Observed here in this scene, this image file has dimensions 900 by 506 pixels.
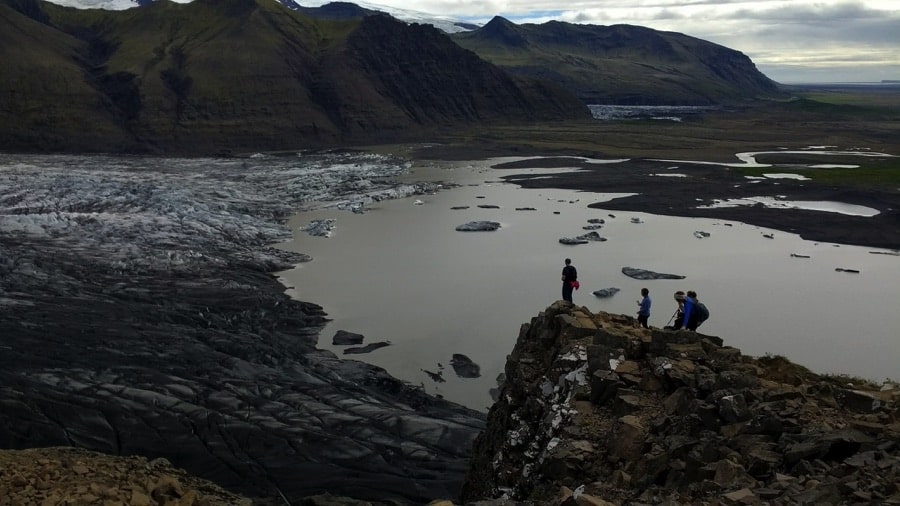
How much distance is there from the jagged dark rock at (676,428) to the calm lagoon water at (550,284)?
751 centimetres

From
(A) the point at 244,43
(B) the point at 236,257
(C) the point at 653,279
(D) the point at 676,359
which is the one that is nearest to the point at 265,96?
(A) the point at 244,43

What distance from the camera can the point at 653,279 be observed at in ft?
105

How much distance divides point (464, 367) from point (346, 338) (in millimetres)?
4600

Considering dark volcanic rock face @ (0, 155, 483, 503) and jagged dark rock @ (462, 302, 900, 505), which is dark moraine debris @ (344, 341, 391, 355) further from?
jagged dark rock @ (462, 302, 900, 505)

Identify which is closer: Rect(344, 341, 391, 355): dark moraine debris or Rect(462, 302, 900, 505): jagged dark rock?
Rect(462, 302, 900, 505): jagged dark rock

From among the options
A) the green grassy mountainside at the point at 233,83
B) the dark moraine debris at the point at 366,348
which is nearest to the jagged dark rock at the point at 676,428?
the dark moraine debris at the point at 366,348

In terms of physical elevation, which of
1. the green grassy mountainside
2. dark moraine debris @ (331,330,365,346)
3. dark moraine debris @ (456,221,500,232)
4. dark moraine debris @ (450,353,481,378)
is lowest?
dark moraine debris @ (450,353,481,378)

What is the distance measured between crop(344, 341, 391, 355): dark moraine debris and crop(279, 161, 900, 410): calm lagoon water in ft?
0.89

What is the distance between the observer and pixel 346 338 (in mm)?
24359

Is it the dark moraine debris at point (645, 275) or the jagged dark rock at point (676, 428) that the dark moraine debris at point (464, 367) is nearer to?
the jagged dark rock at point (676, 428)

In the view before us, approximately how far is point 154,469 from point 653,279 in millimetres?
24046

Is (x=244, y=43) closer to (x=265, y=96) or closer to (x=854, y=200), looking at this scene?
(x=265, y=96)

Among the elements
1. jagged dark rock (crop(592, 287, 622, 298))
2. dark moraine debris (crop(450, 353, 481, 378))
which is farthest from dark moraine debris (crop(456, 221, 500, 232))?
dark moraine debris (crop(450, 353, 481, 378))

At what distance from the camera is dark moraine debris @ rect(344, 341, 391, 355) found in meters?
23.3
